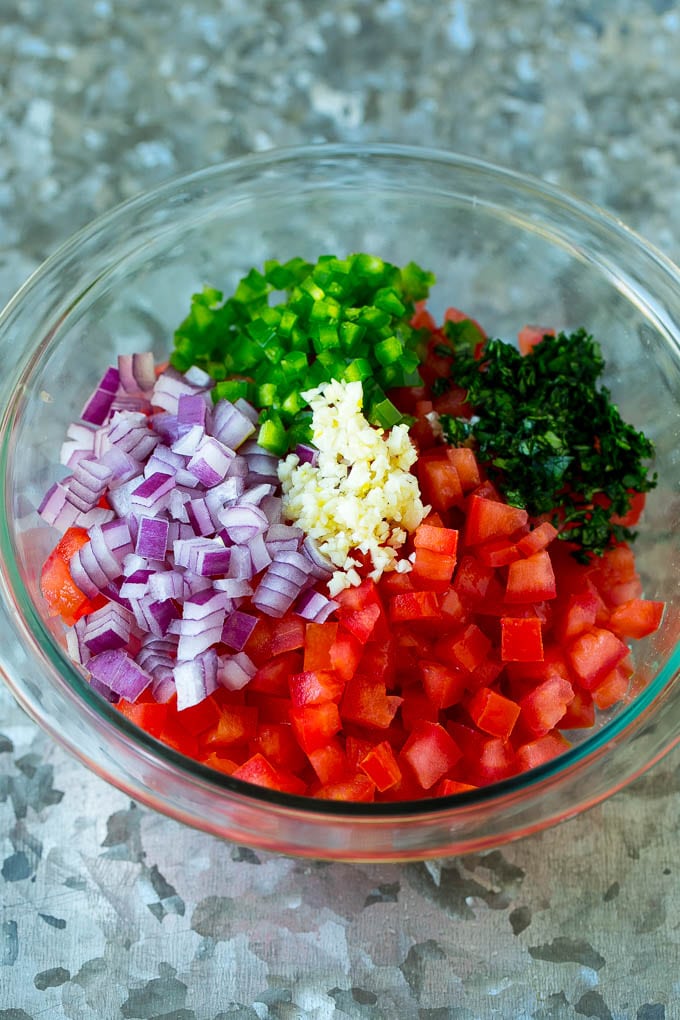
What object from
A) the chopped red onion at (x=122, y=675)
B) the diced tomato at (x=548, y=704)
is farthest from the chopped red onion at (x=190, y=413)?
the diced tomato at (x=548, y=704)

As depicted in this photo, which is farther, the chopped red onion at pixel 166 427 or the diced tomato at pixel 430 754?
the chopped red onion at pixel 166 427

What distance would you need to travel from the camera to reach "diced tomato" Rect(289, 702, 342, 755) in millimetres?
1532

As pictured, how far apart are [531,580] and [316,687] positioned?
42cm

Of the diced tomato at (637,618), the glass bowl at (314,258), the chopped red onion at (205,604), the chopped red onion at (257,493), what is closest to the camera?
the glass bowl at (314,258)

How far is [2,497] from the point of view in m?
1.70

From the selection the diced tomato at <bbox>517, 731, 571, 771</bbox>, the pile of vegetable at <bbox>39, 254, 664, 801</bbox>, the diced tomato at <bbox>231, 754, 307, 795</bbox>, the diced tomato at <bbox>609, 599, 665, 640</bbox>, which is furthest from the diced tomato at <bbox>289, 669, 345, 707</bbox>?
the diced tomato at <bbox>609, 599, 665, 640</bbox>

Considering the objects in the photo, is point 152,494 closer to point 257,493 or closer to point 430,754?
point 257,493

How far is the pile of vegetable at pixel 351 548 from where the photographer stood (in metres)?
1.57

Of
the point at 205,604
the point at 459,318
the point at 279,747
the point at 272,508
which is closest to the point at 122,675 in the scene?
the point at 205,604

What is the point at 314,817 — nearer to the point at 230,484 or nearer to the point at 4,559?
the point at 230,484

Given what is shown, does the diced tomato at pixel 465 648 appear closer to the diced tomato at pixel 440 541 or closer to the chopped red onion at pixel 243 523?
the diced tomato at pixel 440 541

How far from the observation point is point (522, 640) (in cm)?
161

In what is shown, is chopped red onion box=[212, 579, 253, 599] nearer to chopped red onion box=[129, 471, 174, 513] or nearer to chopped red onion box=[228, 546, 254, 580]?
chopped red onion box=[228, 546, 254, 580]

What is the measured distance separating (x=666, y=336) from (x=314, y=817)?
1146 millimetres
